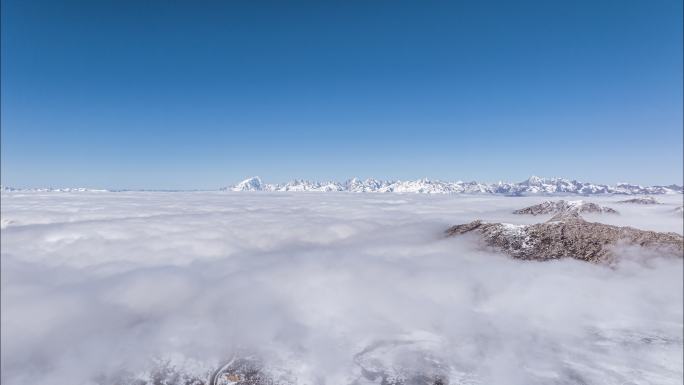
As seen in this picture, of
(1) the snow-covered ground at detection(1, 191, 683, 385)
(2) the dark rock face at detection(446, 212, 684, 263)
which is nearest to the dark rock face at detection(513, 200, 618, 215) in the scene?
(1) the snow-covered ground at detection(1, 191, 683, 385)

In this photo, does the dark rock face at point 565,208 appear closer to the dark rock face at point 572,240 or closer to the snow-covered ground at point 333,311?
the snow-covered ground at point 333,311

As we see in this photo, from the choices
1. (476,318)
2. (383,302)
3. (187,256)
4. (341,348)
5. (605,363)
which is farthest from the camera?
(187,256)

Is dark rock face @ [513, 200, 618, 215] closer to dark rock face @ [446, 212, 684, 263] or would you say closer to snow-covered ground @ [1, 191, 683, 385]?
snow-covered ground @ [1, 191, 683, 385]

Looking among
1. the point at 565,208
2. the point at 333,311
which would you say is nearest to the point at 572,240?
the point at 565,208

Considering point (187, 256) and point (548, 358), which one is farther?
point (187, 256)

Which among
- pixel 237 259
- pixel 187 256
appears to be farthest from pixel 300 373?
pixel 187 256

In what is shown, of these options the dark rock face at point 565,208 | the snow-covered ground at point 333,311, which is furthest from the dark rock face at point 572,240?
the dark rock face at point 565,208

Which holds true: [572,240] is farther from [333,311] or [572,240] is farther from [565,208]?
[333,311]

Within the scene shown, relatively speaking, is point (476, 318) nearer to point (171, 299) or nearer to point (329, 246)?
point (171, 299)
